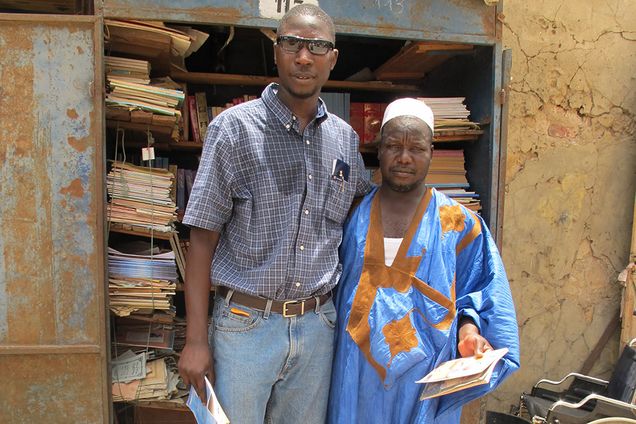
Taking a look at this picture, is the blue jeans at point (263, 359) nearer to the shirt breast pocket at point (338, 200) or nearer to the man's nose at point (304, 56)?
the shirt breast pocket at point (338, 200)

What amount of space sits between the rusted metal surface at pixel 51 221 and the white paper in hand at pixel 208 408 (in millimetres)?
831

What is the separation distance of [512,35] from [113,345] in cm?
322

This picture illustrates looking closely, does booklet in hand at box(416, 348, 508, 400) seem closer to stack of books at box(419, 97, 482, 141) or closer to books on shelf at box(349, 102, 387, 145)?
stack of books at box(419, 97, 482, 141)

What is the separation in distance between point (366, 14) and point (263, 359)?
1.69 m

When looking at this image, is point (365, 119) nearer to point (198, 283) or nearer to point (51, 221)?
point (51, 221)

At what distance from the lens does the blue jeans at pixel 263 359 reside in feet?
6.17

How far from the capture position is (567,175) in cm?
405

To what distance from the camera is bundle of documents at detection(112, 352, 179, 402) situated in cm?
283

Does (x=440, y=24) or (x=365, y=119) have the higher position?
(x=440, y=24)

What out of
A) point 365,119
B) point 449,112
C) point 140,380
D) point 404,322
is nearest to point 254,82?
point 365,119

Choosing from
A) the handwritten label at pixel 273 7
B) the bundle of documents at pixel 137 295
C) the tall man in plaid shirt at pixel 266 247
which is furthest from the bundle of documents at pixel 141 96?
the tall man in plaid shirt at pixel 266 247

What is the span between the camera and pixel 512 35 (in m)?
3.94

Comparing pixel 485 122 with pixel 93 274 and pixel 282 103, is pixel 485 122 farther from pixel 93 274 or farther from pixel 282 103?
pixel 93 274

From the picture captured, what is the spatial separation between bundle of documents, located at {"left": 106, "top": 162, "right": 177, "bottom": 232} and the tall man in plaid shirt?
3.39ft
